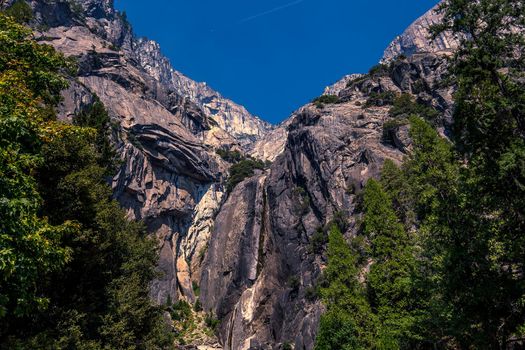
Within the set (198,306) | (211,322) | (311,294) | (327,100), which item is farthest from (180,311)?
(327,100)

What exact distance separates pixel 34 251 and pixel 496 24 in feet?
62.6

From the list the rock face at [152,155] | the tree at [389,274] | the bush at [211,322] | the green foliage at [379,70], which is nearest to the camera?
the tree at [389,274]

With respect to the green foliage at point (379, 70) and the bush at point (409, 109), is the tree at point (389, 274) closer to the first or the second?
the bush at point (409, 109)

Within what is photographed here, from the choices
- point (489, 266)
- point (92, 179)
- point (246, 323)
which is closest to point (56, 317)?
point (92, 179)

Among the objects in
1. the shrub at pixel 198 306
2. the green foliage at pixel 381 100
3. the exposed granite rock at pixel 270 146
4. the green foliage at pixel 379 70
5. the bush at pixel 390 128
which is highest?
the exposed granite rock at pixel 270 146

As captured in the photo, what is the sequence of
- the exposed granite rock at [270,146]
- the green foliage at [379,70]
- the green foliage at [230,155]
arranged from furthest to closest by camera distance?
the exposed granite rock at [270,146] → the green foliage at [230,155] → the green foliage at [379,70]

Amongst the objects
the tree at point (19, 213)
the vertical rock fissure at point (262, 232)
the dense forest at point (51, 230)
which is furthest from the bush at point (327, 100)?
the tree at point (19, 213)

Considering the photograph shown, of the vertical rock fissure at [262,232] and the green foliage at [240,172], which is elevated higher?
the green foliage at [240,172]

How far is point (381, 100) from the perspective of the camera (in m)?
79.4

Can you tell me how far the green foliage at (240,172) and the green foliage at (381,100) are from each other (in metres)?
36.2

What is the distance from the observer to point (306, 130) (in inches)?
3108

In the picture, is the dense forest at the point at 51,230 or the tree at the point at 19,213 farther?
the dense forest at the point at 51,230

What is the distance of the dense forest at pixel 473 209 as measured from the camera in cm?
1518

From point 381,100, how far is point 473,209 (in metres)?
66.2
